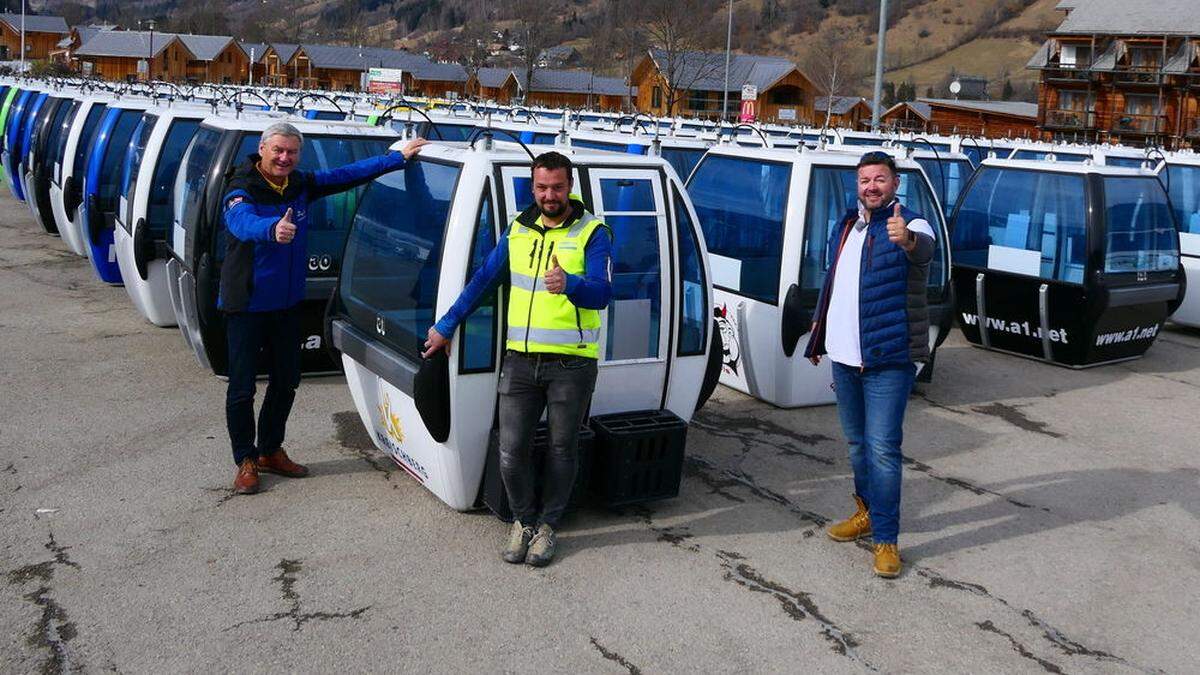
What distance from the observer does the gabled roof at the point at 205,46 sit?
106000 mm

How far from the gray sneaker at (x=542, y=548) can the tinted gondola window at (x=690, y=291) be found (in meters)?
1.32

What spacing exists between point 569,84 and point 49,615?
76585 millimetres

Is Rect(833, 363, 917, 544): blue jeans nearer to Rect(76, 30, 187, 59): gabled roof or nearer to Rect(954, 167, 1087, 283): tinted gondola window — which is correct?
Rect(954, 167, 1087, 283): tinted gondola window

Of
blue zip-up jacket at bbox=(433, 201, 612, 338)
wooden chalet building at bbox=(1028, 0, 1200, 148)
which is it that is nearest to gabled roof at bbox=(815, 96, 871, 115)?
wooden chalet building at bbox=(1028, 0, 1200, 148)

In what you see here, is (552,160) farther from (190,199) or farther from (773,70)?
(773,70)

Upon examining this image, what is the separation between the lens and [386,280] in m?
6.21

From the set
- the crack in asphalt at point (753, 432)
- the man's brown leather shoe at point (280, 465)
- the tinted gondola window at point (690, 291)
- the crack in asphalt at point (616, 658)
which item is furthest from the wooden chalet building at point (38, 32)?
the crack in asphalt at point (616, 658)

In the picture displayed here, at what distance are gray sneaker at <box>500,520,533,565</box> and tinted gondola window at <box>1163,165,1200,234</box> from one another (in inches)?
413

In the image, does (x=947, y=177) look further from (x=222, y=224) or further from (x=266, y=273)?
(x=266, y=273)

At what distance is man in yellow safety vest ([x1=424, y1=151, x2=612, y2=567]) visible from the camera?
5.25 metres

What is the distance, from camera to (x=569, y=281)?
204 inches

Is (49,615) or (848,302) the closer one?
(49,615)

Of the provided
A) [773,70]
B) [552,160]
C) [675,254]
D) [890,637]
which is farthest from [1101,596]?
[773,70]

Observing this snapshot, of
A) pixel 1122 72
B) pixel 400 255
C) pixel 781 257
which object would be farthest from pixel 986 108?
pixel 400 255
